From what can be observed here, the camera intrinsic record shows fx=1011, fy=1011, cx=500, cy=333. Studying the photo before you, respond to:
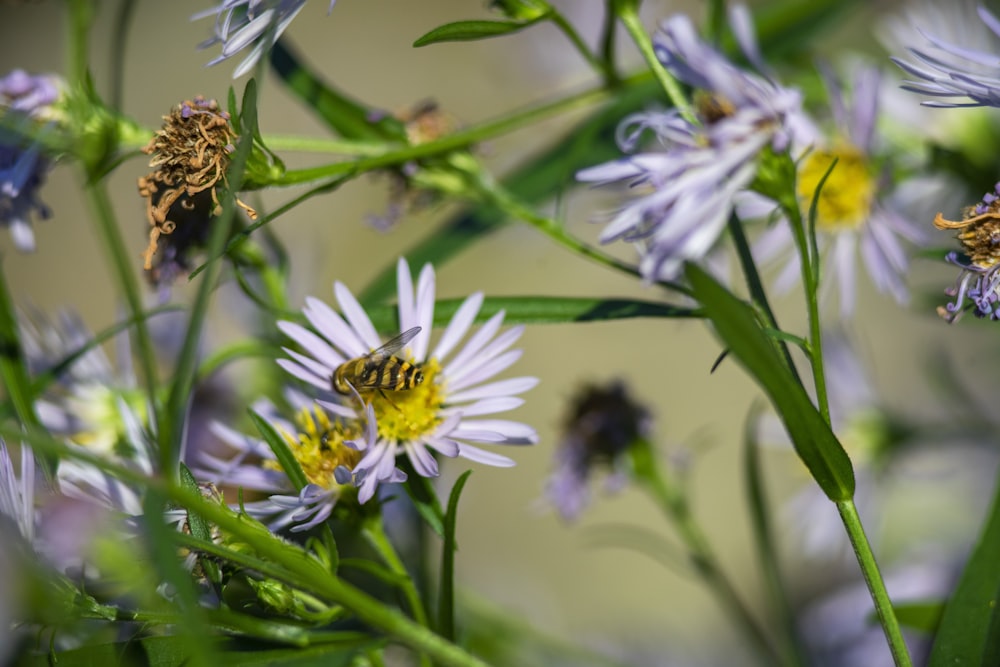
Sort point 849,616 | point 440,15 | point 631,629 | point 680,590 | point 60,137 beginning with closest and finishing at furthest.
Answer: point 60,137 → point 849,616 → point 631,629 → point 680,590 → point 440,15

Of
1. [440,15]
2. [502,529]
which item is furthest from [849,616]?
[440,15]

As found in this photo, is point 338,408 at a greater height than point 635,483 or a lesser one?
greater

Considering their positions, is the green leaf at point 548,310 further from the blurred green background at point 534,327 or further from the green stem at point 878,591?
the blurred green background at point 534,327

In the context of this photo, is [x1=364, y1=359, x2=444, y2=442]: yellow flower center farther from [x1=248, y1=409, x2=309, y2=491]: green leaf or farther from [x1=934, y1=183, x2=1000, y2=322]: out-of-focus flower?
[x1=934, y1=183, x2=1000, y2=322]: out-of-focus flower

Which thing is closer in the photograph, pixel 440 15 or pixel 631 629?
pixel 631 629

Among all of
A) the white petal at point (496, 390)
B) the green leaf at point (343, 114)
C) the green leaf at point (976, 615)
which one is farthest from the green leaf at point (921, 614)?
the green leaf at point (343, 114)

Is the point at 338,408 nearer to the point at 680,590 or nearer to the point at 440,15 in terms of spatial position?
the point at 680,590

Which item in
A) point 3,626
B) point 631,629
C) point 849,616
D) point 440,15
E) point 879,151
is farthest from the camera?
point 440,15
